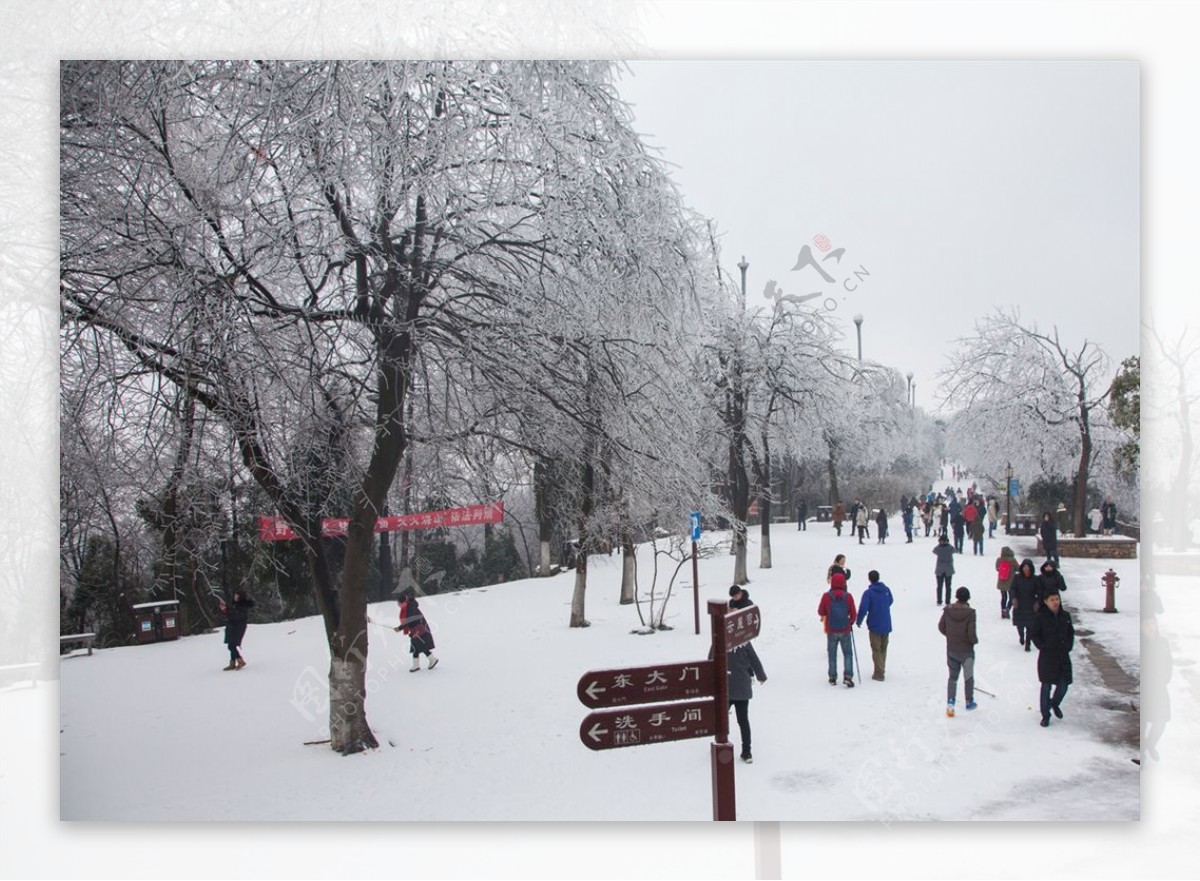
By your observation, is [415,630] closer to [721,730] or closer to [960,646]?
[721,730]

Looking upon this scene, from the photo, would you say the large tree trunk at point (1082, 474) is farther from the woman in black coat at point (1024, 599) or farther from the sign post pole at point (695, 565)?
the sign post pole at point (695, 565)

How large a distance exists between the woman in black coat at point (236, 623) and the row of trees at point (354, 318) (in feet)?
0.28

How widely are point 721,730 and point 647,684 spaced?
39 cm

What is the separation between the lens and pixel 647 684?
11.6ft

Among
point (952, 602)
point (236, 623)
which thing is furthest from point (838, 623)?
point (236, 623)

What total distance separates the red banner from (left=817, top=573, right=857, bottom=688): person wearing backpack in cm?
187

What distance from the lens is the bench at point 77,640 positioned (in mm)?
4738

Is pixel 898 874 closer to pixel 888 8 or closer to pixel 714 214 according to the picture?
pixel 714 214

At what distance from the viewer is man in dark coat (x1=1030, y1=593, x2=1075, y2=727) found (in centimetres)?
444

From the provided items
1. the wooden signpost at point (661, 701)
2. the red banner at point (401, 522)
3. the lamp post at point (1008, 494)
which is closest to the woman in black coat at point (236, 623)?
the red banner at point (401, 522)

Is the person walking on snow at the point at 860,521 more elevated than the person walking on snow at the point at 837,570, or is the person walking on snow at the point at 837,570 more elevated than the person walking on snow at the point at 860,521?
the person walking on snow at the point at 860,521

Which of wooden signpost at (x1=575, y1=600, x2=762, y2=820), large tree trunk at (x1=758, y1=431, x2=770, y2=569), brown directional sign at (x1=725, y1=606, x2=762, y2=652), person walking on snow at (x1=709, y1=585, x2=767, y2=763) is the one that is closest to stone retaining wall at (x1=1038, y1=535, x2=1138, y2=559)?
large tree trunk at (x1=758, y1=431, x2=770, y2=569)

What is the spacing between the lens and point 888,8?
15.5 feet

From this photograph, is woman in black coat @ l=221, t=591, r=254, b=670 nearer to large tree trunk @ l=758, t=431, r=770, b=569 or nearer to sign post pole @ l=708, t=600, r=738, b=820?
sign post pole @ l=708, t=600, r=738, b=820
